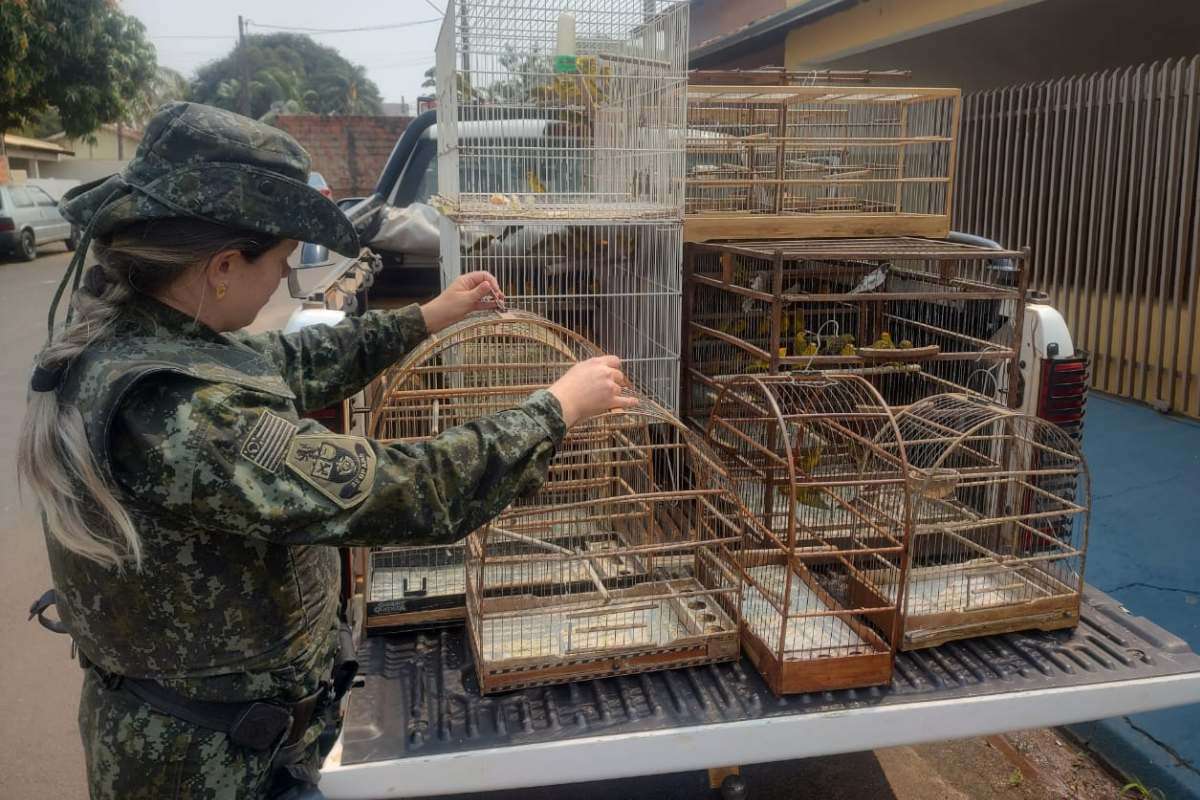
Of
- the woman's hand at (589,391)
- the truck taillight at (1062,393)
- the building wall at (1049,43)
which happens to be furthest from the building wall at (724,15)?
the woman's hand at (589,391)

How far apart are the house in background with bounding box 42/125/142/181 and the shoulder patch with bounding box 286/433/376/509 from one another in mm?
31690

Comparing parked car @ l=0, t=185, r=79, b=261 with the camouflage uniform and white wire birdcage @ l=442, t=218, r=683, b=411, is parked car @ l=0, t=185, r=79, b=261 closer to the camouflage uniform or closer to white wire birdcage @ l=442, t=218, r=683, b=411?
white wire birdcage @ l=442, t=218, r=683, b=411

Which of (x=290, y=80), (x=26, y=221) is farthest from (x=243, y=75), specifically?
(x=26, y=221)

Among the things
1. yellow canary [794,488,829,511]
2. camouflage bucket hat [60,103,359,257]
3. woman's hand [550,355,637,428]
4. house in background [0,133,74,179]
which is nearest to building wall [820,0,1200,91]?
yellow canary [794,488,829,511]

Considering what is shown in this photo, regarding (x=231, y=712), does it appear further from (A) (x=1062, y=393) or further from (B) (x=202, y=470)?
(A) (x=1062, y=393)

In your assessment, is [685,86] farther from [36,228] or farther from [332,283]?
[36,228]

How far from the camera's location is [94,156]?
1533 inches

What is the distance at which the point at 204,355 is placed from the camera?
69.7 inches

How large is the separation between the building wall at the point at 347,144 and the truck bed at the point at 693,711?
18.5 m

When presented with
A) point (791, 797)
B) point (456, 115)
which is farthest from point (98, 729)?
point (456, 115)

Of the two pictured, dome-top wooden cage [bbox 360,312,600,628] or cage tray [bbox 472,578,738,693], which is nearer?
cage tray [bbox 472,578,738,693]

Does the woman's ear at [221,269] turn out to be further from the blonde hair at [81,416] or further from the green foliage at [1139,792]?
the green foliage at [1139,792]

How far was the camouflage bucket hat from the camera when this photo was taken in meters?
1.70

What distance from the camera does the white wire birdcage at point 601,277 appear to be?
4148mm
